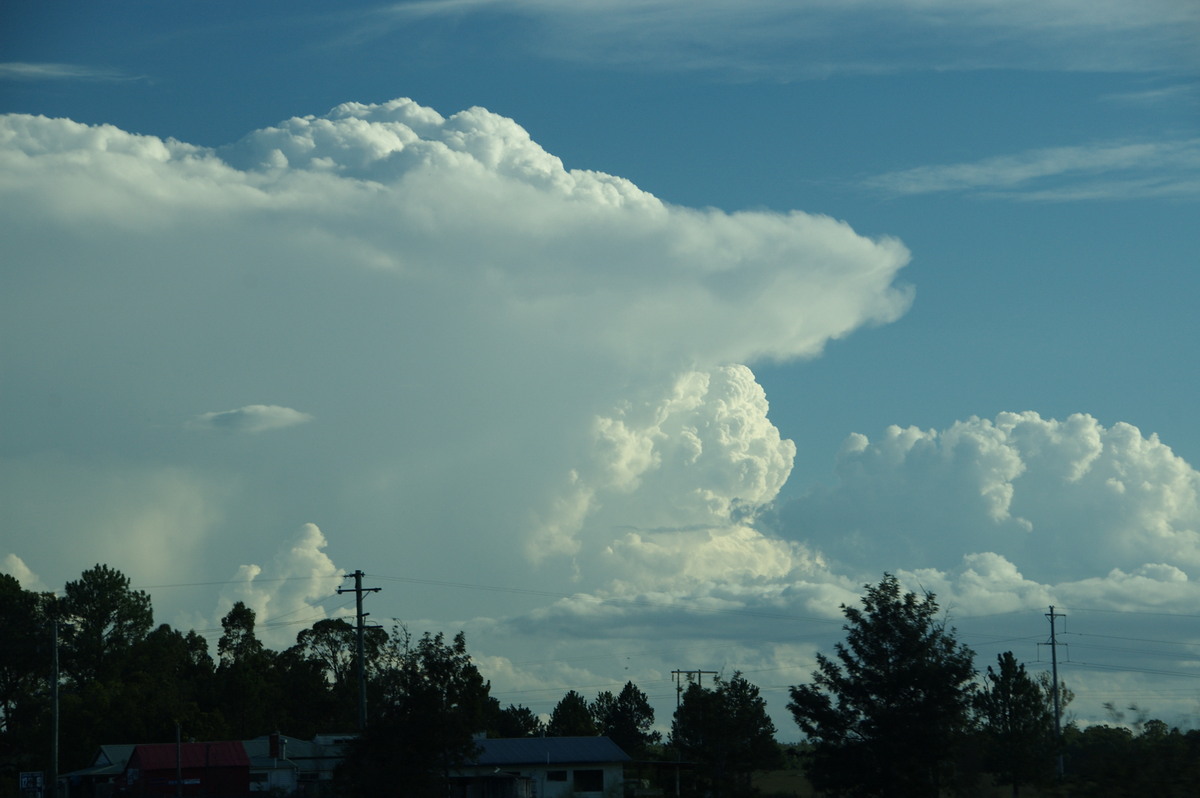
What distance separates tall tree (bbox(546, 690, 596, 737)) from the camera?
387ft

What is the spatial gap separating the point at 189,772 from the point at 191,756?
175 cm

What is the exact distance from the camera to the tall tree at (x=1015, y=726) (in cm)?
6181

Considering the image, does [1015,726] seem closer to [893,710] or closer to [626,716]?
[893,710]

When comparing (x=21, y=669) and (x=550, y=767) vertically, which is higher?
(x=21, y=669)

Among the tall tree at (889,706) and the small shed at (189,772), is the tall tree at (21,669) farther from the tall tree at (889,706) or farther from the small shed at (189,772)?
the tall tree at (889,706)

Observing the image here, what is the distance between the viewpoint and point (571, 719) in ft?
399

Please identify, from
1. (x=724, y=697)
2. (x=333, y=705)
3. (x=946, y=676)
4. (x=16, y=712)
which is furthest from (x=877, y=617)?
(x=16, y=712)

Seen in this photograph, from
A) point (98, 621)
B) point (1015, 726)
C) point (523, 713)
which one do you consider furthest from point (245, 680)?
point (1015, 726)

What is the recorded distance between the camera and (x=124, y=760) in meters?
82.0

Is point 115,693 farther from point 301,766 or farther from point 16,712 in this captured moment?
point 301,766

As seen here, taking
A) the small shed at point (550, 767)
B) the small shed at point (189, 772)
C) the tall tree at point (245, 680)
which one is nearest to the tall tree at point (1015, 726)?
the small shed at point (550, 767)

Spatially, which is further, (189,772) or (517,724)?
(517,724)

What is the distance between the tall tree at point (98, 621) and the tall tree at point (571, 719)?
39764 mm

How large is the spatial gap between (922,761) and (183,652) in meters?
92.1
